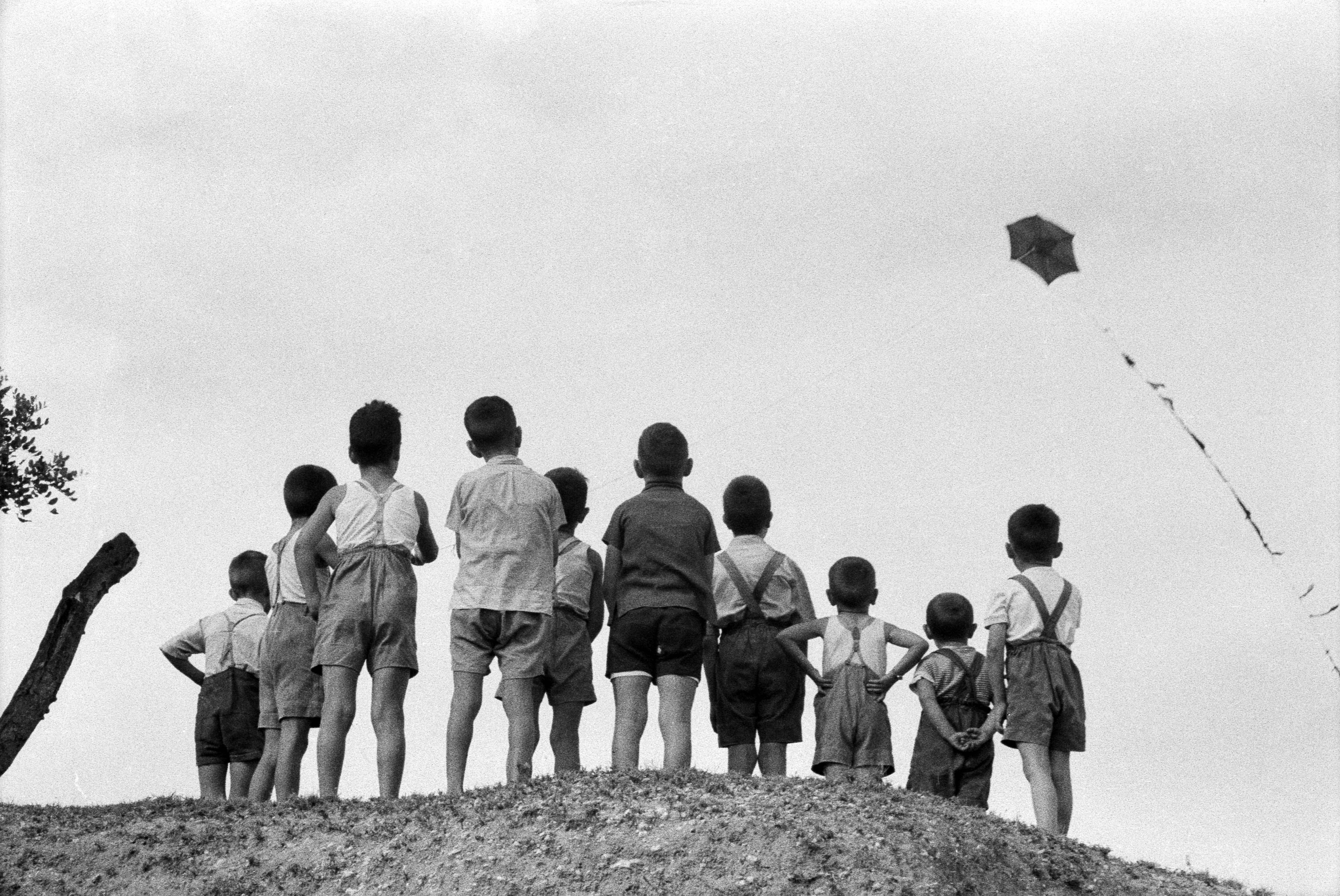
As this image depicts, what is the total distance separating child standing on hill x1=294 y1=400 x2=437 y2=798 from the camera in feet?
33.7

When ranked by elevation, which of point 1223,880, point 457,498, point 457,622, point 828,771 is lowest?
point 1223,880

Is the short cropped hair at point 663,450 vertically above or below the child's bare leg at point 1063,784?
above

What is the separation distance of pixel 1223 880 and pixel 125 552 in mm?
9987

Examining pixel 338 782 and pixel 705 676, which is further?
pixel 705 676

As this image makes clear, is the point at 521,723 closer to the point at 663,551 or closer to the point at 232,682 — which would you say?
the point at 663,551

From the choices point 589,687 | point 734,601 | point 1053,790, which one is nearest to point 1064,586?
point 1053,790

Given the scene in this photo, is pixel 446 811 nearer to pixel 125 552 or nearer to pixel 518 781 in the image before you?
pixel 518 781

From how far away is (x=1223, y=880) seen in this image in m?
11.0

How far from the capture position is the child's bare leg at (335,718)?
1027 centimetres

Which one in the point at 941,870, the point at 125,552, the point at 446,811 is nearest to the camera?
the point at 941,870

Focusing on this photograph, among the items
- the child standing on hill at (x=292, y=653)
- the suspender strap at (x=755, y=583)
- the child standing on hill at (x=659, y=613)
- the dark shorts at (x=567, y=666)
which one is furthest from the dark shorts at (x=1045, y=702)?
the child standing on hill at (x=292, y=653)

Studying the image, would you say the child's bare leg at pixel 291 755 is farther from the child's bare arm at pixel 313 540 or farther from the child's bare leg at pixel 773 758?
the child's bare leg at pixel 773 758

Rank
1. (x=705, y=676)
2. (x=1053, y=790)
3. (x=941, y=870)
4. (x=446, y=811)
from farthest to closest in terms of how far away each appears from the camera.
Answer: (x=705, y=676) → (x=1053, y=790) → (x=446, y=811) → (x=941, y=870)

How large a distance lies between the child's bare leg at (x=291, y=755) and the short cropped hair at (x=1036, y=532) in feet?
15.0
